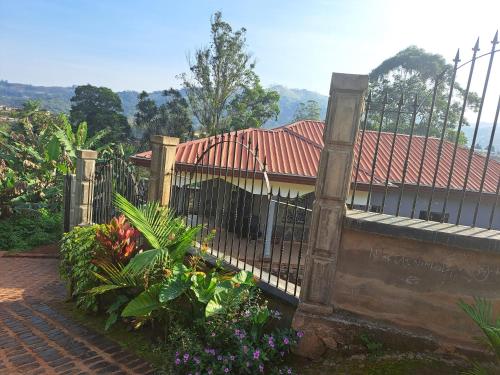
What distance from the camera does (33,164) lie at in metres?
11.5

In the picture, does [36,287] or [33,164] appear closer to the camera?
[36,287]

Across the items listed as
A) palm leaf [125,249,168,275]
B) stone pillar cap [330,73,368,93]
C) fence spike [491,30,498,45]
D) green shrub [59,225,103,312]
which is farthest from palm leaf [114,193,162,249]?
fence spike [491,30,498,45]

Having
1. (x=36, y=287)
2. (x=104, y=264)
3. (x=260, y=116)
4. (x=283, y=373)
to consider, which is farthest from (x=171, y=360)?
(x=260, y=116)

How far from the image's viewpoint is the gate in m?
6.11

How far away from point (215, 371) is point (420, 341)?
5.82 ft

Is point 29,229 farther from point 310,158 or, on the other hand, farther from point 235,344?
point 235,344

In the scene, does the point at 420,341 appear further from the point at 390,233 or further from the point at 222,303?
the point at 222,303

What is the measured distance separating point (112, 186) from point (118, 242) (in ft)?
8.06

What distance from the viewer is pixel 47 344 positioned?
3.97 meters

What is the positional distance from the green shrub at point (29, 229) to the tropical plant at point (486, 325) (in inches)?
354

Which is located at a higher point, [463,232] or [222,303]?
[463,232]

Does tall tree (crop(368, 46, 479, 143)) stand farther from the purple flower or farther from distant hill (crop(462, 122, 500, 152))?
the purple flower

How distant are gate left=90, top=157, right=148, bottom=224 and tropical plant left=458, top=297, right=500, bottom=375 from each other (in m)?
4.48

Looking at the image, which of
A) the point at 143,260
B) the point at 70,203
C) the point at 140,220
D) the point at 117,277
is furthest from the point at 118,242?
the point at 70,203
